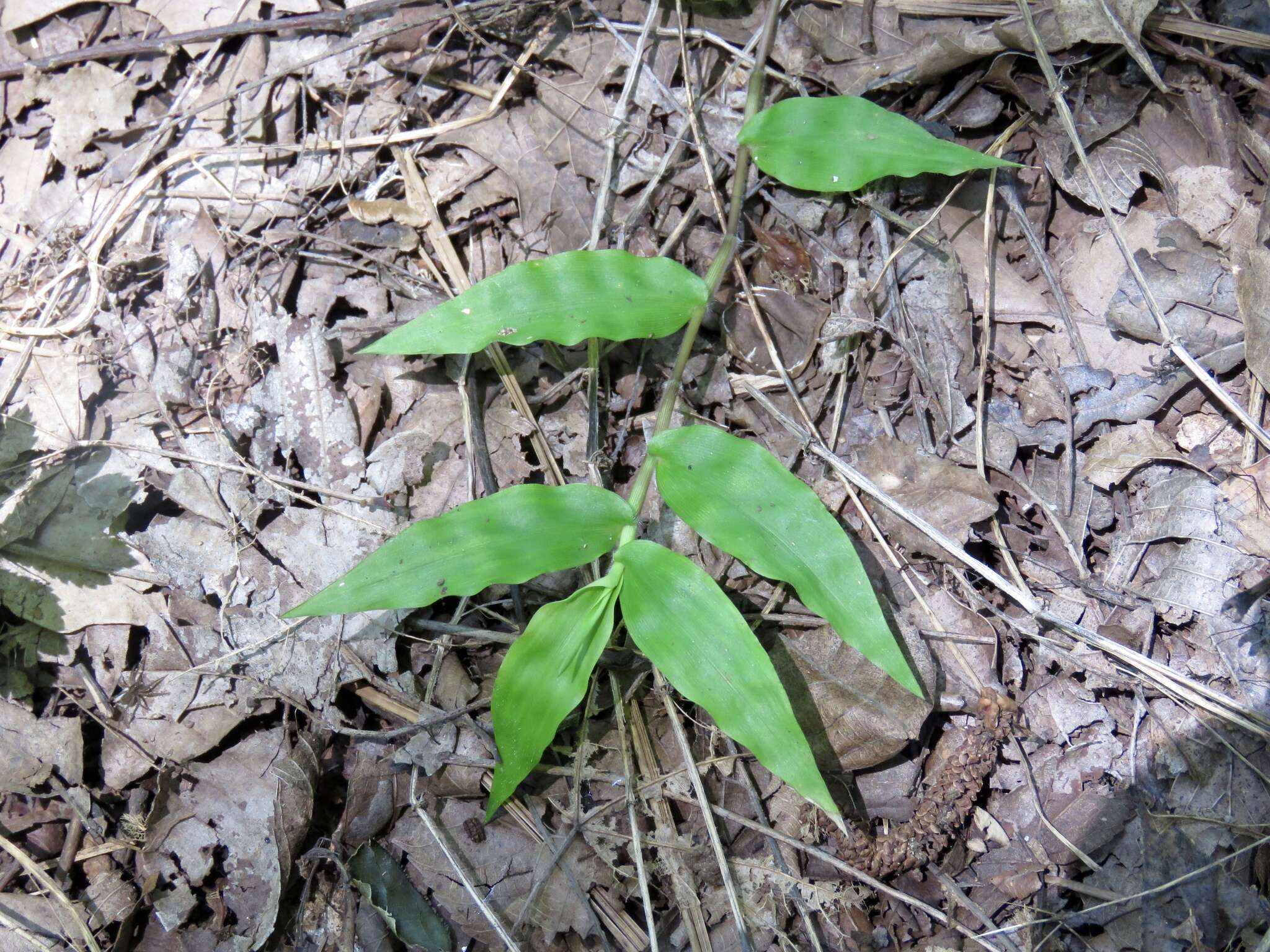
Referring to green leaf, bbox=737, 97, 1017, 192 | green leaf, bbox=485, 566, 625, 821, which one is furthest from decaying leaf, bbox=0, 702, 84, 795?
green leaf, bbox=737, 97, 1017, 192

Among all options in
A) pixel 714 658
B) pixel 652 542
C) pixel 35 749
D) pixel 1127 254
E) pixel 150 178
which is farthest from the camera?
pixel 150 178

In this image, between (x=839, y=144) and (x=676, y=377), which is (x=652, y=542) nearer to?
(x=676, y=377)

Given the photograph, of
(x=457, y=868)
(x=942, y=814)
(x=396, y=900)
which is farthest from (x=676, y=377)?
(x=396, y=900)

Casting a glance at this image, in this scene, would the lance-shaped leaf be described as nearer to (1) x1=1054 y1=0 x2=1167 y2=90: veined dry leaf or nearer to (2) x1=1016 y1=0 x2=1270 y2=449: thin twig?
(2) x1=1016 y1=0 x2=1270 y2=449: thin twig

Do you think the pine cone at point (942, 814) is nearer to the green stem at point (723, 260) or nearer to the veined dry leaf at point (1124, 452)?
the veined dry leaf at point (1124, 452)

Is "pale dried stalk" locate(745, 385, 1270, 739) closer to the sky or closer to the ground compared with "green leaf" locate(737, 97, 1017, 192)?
closer to the ground

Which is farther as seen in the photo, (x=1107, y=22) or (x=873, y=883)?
(x=1107, y=22)
